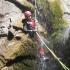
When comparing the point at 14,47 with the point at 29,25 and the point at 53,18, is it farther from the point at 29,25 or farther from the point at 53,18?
the point at 53,18

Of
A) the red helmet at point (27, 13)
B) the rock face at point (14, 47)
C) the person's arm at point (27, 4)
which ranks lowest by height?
the rock face at point (14, 47)

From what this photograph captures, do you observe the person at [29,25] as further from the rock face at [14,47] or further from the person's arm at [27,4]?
the person's arm at [27,4]

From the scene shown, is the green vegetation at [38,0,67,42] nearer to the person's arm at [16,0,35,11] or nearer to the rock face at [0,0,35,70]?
the person's arm at [16,0,35,11]

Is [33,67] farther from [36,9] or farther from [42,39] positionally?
[36,9]

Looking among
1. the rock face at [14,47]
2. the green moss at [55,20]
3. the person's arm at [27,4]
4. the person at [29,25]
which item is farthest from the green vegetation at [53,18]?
the rock face at [14,47]

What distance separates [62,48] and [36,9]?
2.46 metres

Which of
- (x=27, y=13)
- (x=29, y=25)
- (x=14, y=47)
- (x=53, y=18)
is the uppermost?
(x=27, y=13)

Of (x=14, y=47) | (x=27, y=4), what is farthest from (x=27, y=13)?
(x=14, y=47)

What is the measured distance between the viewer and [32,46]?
46.3 ft

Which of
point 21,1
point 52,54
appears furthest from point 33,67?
point 21,1

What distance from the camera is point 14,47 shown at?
13867mm

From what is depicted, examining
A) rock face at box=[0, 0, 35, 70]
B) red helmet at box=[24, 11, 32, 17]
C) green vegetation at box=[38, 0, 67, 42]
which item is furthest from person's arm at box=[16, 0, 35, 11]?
rock face at box=[0, 0, 35, 70]

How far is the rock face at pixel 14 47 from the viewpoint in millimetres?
13703

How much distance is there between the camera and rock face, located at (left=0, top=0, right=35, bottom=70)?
13703 millimetres
